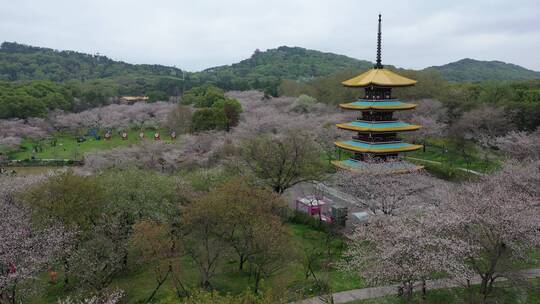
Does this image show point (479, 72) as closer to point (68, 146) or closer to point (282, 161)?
point (68, 146)

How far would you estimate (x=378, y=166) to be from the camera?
1172 inches

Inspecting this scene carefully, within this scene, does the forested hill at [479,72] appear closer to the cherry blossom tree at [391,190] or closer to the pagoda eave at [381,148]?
the pagoda eave at [381,148]

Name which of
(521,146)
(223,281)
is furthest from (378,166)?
(521,146)

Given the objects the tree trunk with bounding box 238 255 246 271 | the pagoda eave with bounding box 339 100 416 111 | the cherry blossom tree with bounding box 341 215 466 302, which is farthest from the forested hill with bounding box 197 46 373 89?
the cherry blossom tree with bounding box 341 215 466 302

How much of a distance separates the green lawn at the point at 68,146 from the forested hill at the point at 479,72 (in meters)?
91.0

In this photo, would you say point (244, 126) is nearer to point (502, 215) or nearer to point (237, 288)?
point (237, 288)

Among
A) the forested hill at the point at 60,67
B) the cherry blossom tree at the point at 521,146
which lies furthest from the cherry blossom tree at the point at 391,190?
the forested hill at the point at 60,67

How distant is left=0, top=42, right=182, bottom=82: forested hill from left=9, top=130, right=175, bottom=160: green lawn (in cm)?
7623

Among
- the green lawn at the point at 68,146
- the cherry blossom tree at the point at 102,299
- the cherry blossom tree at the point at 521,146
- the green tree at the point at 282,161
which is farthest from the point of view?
the green lawn at the point at 68,146

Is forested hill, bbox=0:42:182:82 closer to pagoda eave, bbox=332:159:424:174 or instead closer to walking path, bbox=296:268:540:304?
pagoda eave, bbox=332:159:424:174

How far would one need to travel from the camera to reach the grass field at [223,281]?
20234mm

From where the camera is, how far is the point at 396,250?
1563 centimetres

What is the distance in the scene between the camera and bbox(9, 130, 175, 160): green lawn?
56.9m

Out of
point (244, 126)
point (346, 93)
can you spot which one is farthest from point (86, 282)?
point (346, 93)
